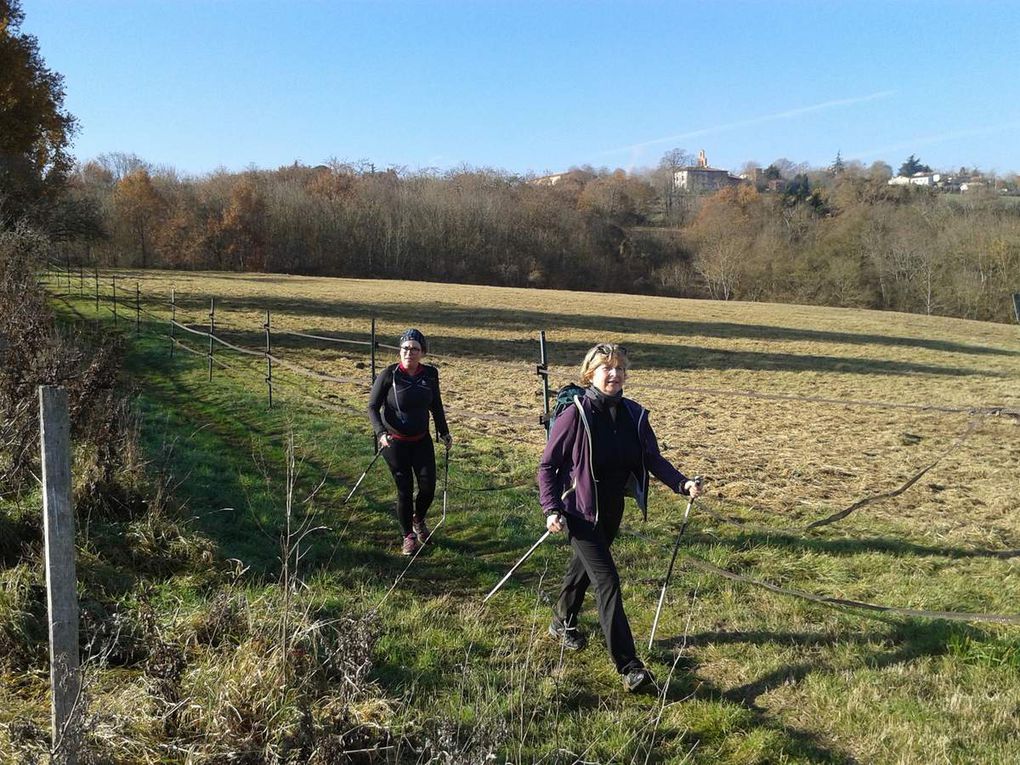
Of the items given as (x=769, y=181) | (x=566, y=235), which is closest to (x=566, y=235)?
(x=566, y=235)

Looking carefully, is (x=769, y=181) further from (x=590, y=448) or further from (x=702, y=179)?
(x=590, y=448)

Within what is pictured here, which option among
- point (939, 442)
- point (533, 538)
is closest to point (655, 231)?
point (939, 442)

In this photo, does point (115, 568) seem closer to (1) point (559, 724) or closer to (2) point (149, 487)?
(2) point (149, 487)

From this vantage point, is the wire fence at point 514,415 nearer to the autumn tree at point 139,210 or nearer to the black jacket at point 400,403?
the black jacket at point 400,403

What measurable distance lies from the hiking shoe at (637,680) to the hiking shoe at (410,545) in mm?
2314

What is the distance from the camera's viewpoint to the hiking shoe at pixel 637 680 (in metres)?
3.87

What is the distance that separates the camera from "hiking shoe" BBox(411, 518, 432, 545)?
5945 mm

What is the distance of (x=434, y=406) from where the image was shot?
5977mm

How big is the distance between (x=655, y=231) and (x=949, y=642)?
84261 mm

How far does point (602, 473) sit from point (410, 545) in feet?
7.40

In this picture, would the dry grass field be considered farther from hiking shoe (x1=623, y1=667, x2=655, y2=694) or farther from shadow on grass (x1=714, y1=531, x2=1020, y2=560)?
hiking shoe (x1=623, y1=667, x2=655, y2=694)

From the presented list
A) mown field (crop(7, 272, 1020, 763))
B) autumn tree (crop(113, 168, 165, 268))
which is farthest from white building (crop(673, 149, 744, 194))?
mown field (crop(7, 272, 1020, 763))

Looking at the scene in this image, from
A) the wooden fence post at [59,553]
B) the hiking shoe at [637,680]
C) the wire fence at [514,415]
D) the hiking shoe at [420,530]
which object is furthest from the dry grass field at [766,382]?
the wooden fence post at [59,553]

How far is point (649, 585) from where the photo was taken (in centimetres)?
542
